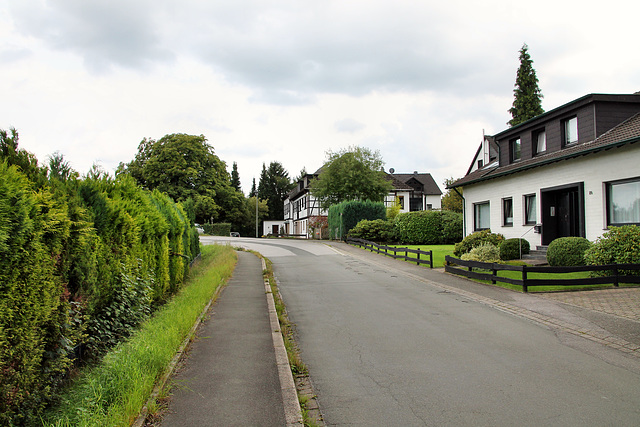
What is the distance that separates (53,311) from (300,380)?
273 cm

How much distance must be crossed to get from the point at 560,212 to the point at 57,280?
18.3m

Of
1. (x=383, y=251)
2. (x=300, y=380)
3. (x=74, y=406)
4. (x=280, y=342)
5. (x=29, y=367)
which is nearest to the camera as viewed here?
(x=29, y=367)

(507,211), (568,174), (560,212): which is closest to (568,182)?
(568,174)

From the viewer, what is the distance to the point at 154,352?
5.01 meters

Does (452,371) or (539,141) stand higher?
(539,141)

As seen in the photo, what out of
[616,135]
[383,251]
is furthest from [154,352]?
[383,251]

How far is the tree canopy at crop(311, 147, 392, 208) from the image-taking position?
1869 inches

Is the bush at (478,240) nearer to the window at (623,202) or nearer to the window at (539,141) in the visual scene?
the window at (539,141)

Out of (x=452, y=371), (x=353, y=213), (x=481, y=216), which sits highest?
(x=353, y=213)

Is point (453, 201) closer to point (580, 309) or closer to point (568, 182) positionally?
point (568, 182)

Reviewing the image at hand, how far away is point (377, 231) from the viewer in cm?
3497

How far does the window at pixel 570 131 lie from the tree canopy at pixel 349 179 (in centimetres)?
2988

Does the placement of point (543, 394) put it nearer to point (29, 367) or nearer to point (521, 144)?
point (29, 367)

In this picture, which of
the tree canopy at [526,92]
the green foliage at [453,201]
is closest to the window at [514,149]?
the tree canopy at [526,92]
